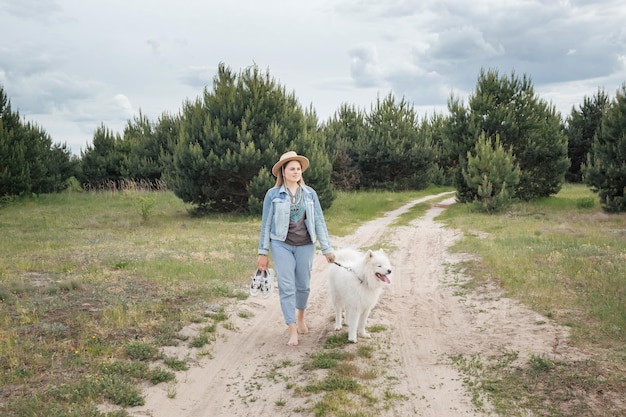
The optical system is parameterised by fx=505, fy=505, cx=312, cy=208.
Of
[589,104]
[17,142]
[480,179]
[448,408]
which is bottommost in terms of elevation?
[448,408]

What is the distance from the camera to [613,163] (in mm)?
23891

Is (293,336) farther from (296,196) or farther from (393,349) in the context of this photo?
(296,196)

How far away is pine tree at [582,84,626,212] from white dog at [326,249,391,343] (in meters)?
21.1

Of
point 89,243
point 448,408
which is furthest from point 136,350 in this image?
point 89,243

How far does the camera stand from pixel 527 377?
5.92 meters

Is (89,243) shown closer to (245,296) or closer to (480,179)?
(245,296)

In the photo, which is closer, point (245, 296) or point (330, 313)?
point (330, 313)

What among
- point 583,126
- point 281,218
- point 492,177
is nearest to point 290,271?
point 281,218

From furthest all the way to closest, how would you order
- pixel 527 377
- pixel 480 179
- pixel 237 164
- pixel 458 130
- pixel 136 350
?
pixel 458 130
pixel 480 179
pixel 237 164
pixel 136 350
pixel 527 377

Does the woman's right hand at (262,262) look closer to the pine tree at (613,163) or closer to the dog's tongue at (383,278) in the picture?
the dog's tongue at (383,278)

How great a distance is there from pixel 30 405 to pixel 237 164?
17595 millimetres

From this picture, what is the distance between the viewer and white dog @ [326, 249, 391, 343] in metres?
6.75

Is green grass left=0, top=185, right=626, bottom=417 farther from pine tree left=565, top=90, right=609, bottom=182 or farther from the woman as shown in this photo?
pine tree left=565, top=90, right=609, bottom=182

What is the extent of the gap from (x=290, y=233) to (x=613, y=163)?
2251cm
